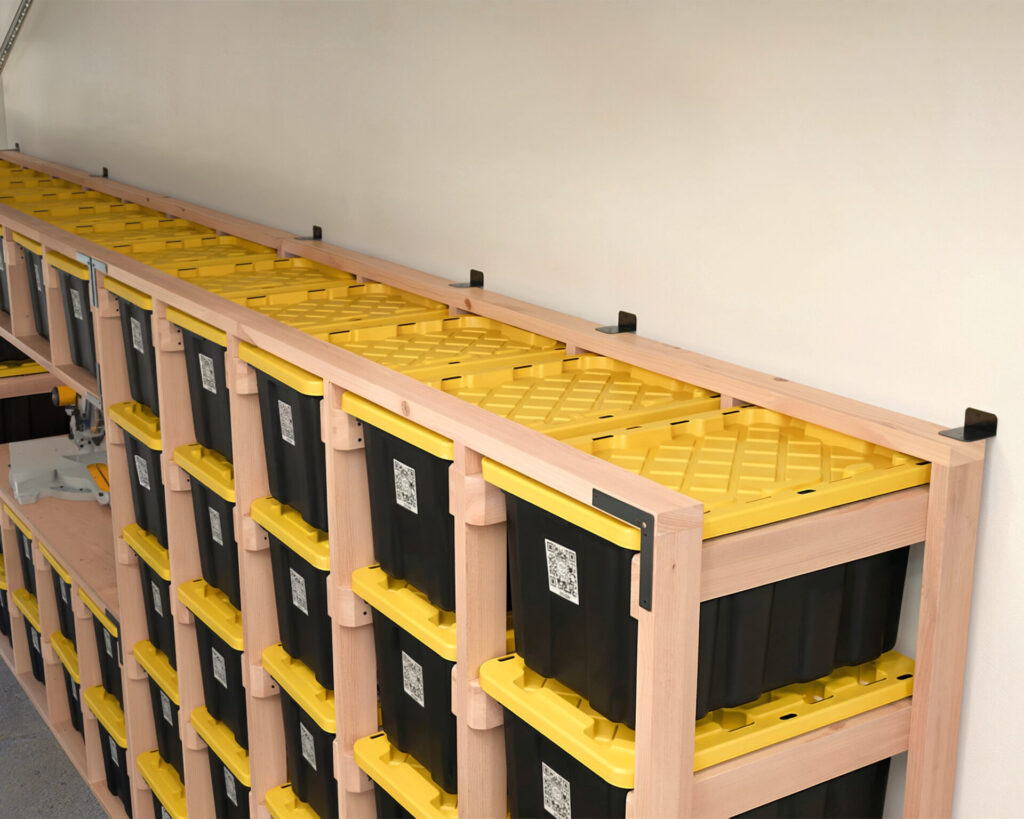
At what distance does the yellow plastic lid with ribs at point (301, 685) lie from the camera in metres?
2.14

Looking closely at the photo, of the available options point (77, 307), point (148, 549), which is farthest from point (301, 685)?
point (77, 307)

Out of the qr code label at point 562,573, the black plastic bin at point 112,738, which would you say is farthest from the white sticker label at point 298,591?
the black plastic bin at point 112,738

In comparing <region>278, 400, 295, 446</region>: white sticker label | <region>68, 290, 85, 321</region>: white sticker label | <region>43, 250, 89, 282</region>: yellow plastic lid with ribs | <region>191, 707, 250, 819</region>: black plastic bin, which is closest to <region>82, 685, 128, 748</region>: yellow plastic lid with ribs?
<region>191, 707, 250, 819</region>: black plastic bin

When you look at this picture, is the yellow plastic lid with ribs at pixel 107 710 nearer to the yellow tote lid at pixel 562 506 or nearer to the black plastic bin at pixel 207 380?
the black plastic bin at pixel 207 380

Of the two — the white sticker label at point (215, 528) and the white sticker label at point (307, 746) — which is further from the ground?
the white sticker label at point (215, 528)

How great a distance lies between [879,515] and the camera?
1.48 meters

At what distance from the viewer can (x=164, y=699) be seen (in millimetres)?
2914

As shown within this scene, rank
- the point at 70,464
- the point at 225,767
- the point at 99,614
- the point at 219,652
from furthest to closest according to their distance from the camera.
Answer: the point at 70,464
the point at 99,614
the point at 225,767
the point at 219,652

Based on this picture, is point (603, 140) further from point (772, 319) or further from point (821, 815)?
point (821, 815)

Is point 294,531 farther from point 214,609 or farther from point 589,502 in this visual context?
point 589,502

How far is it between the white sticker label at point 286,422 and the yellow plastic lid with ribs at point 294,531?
0.16m

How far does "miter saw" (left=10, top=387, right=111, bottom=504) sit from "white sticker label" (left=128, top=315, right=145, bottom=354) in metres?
1.06

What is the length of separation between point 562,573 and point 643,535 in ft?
0.72

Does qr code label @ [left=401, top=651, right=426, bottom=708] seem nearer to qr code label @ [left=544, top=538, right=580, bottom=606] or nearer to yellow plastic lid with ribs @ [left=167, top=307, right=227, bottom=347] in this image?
qr code label @ [left=544, top=538, right=580, bottom=606]
